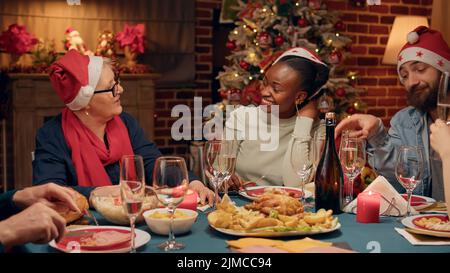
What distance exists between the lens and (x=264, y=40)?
4.87 meters

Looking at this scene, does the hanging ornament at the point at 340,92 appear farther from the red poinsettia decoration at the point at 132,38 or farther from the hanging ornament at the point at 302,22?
the red poinsettia decoration at the point at 132,38

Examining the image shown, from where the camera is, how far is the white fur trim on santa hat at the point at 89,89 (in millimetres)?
2689

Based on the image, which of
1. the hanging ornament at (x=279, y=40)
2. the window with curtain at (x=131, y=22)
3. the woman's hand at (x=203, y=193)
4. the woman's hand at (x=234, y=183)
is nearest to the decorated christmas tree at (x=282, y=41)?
the hanging ornament at (x=279, y=40)

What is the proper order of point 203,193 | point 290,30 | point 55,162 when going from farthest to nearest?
1. point 290,30
2. point 55,162
3. point 203,193

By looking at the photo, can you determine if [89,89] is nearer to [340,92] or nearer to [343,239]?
[343,239]

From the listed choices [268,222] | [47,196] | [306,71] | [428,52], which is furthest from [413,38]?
[47,196]

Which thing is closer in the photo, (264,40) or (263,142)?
(263,142)

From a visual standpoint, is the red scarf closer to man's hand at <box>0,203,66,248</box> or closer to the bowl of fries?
the bowl of fries

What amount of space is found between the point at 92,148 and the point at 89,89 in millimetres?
277

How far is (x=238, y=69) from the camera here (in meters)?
5.14

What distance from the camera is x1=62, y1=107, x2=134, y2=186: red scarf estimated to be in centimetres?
257
